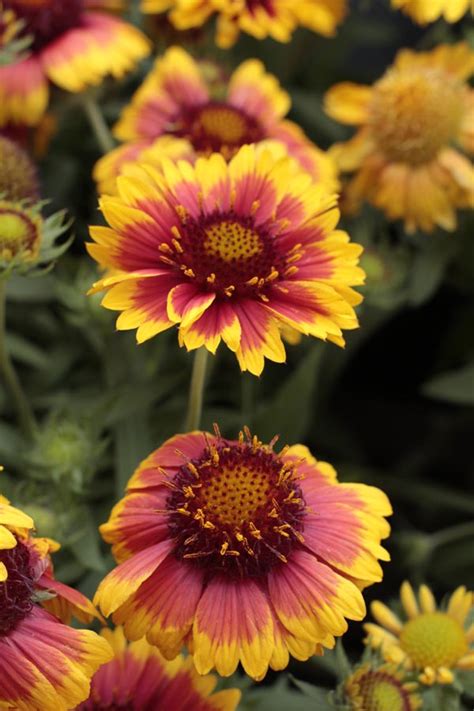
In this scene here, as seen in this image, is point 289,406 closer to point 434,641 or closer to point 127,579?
point 434,641

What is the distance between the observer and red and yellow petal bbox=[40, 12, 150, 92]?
3.75 feet

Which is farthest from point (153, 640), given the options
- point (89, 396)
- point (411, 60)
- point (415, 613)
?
point (411, 60)

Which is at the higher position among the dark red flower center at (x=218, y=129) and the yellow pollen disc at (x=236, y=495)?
the dark red flower center at (x=218, y=129)

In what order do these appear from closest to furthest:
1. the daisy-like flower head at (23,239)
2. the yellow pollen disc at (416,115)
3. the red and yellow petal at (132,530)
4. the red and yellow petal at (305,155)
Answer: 1. the red and yellow petal at (132,530)
2. the daisy-like flower head at (23,239)
3. the red and yellow petal at (305,155)
4. the yellow pollen disc at (416,115)

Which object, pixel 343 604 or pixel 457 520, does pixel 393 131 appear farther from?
pixel 343 604

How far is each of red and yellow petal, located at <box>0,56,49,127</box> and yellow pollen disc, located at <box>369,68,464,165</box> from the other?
1.30 ft

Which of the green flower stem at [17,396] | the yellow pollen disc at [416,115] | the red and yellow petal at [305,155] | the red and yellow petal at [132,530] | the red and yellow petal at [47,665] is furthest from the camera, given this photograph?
the yellow pollen disc at [416,115]

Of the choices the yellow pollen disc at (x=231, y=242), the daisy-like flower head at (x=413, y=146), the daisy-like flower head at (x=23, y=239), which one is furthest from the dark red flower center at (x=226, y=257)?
the daisy-like flower head at (x=413, y=146)

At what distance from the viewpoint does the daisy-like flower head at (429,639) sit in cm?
86

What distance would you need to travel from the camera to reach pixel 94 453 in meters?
1.01

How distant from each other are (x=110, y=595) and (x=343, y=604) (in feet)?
0.52

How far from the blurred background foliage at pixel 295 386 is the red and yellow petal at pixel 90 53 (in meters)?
0.15

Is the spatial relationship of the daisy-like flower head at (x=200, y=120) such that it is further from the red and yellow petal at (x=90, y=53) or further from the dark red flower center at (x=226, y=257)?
the dark red flower center at (x=226, y=257)

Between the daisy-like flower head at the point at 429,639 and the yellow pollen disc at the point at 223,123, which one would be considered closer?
the daisy-like flower head at the point at 429,639
